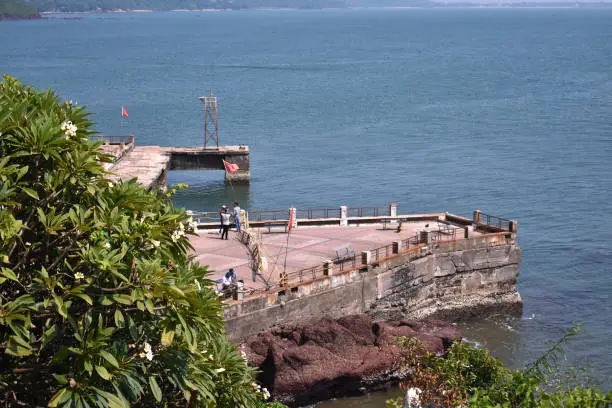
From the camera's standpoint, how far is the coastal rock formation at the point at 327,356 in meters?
35.7

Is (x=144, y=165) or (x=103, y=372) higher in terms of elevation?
(x=103, y=372)

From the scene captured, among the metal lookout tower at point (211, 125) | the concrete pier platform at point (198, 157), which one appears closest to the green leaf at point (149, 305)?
the metal lookout tower at point (211, 125)

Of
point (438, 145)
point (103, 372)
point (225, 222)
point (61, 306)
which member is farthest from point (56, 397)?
point (438, 145)

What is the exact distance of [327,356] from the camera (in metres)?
36.5

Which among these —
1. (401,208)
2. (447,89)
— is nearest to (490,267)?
(401,208)

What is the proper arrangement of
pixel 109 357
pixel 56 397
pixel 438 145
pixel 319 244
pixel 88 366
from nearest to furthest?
pixel 56 397, pixel 88 366, pixel 109 357, pixel 319 244, pixel 438 145

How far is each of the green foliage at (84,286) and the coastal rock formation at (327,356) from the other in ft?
58.3

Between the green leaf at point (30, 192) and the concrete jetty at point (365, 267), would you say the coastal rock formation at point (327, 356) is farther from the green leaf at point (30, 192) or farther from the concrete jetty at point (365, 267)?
the green leaf at point (30, 192)

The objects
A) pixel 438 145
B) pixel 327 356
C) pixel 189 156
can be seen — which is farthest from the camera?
pixel 438 145

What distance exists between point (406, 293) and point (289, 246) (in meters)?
5.77

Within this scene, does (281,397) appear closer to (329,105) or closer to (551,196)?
(551,196)

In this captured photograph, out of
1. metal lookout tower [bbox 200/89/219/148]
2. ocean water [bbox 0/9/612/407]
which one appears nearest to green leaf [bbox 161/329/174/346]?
ocean water [bbox 0/9/612/407]

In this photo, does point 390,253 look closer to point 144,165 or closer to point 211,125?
point 144,165

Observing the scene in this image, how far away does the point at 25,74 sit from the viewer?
166m
